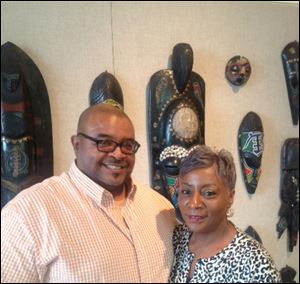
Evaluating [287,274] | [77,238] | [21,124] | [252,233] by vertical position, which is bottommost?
[287,274]

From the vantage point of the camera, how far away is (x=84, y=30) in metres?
1.20

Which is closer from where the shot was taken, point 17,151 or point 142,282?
point 142,282

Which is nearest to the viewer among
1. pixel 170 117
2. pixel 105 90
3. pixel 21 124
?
pixel 21 124

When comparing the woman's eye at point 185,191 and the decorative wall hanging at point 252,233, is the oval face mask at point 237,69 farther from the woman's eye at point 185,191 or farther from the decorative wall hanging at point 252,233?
the woman's eye at point 185,191

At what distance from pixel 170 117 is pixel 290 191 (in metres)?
0.78

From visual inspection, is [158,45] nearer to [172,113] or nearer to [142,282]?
[172,113]

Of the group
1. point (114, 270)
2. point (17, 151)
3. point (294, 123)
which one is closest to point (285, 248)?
point (294, 123)

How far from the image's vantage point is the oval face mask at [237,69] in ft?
4.70

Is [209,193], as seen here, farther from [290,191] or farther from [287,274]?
[287,274]

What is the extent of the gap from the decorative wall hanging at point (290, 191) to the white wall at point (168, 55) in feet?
0.12

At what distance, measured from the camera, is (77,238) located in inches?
26.0

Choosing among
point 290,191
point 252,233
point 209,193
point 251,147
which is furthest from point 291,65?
point 209,193

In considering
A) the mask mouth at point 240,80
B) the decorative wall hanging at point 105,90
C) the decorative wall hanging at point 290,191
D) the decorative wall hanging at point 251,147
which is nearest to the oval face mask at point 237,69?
the mask mouth at point 240,80

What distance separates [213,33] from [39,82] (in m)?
0.78
